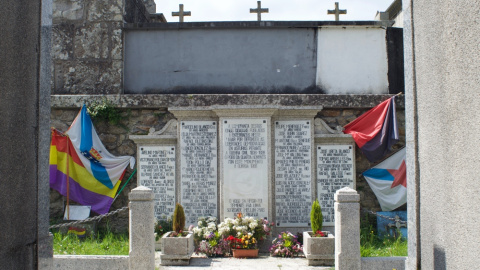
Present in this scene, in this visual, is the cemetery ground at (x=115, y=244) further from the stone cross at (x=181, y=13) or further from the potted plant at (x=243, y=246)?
the stone cross at (x=181, y=13)

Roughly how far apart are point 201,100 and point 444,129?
6.00 metres

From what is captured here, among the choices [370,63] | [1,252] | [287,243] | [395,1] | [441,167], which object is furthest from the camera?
[395,1]

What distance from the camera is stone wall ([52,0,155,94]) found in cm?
973

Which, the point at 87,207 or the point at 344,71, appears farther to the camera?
the point at 344,71

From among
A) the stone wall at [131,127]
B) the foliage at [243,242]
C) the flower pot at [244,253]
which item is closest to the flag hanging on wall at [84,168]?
the stone wall at [131,127]

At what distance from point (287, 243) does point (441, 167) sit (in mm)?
4560

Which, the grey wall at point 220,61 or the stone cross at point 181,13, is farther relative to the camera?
the stone cross at point 181,13

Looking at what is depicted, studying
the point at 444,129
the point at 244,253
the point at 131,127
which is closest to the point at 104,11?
the point at 131,127

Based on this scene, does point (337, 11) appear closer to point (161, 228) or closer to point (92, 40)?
point (92, 40)

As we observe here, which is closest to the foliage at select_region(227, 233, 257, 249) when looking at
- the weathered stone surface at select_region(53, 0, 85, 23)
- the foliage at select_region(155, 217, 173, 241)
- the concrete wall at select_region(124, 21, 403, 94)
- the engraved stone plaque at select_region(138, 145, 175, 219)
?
the foliage at select_region(155, 217, 173, 241)

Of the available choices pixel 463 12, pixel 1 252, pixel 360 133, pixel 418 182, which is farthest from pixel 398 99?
pixel 1 252

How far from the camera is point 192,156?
29.7ft

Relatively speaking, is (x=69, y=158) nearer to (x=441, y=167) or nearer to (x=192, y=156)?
(x=192, y=156)

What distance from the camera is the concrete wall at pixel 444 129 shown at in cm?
326
